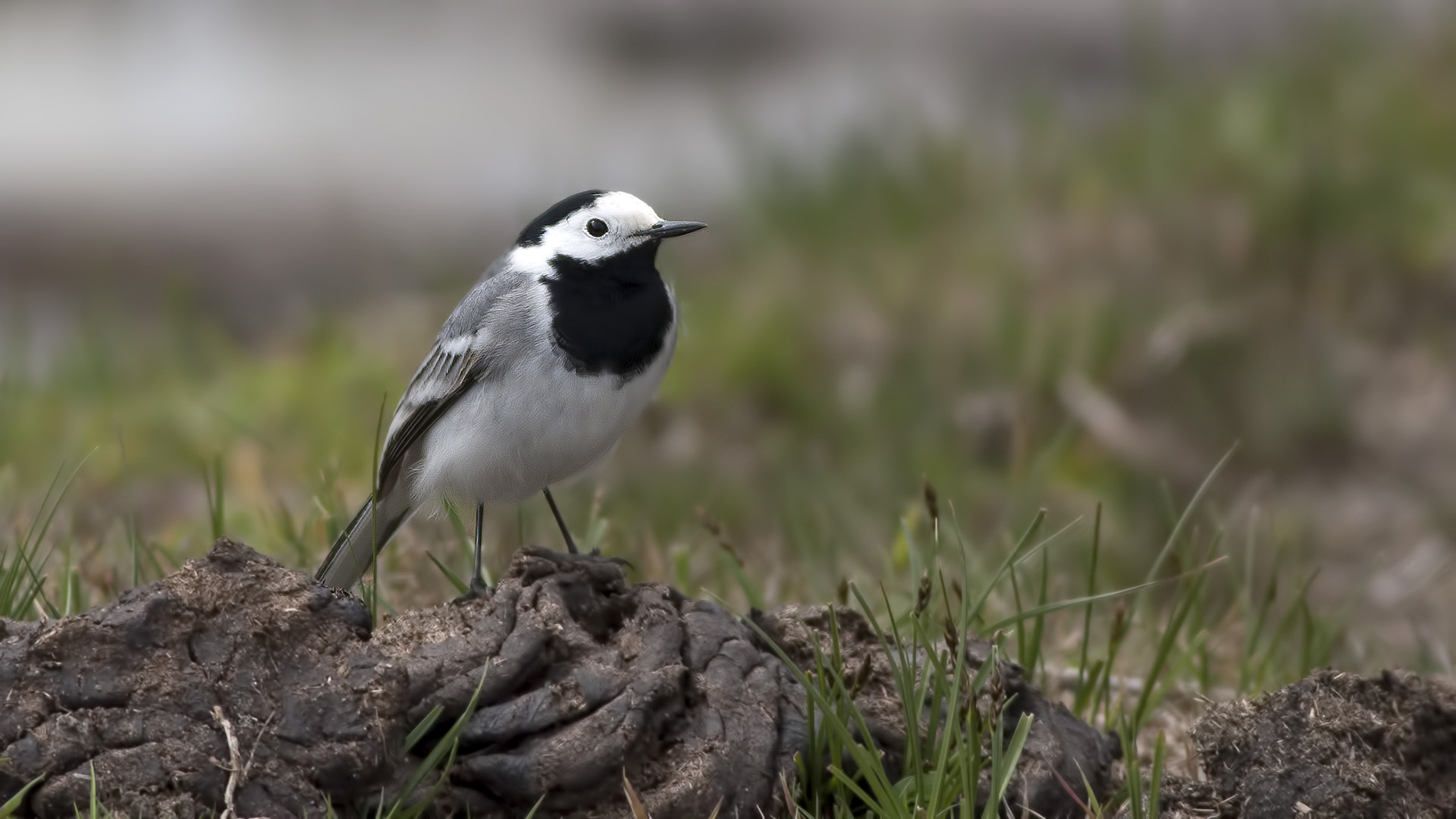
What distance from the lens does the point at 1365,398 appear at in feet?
25.8

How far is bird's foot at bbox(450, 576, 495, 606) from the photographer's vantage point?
10.6 ft

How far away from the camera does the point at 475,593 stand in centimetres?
351

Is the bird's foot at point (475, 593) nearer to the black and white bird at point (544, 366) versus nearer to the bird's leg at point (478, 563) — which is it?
the bird's leg at point (478, 563)

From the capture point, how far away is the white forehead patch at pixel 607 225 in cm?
432

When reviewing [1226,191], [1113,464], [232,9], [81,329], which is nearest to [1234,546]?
[1113,464]

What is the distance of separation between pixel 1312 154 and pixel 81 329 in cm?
655

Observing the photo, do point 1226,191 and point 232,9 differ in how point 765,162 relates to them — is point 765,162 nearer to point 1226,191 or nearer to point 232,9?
point 1226,191

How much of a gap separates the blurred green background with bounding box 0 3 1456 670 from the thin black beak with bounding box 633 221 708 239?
1.35 meters

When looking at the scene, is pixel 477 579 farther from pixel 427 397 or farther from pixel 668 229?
pixel 668 229

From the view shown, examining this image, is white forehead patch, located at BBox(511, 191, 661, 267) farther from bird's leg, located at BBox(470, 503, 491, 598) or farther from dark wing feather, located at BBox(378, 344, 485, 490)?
bird's leg, located at BBox(470, 503, 491, 598)

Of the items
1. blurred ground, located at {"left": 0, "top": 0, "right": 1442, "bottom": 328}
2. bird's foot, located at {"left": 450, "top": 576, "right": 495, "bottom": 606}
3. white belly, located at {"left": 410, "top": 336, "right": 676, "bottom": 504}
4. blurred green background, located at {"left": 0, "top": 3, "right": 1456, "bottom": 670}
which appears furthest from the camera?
blurred ground, located at {"left": 0, "top": 0, "right": 1442, "bottom": 328}

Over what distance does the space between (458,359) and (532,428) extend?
0.41 metres

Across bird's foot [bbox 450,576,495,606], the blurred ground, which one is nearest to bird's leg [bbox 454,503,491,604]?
bird's foot [bbox 450,576,495,606]

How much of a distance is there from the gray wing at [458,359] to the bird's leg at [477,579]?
297 mm
